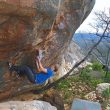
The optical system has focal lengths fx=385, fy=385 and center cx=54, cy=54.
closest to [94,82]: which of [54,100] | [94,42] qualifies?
[54,100]

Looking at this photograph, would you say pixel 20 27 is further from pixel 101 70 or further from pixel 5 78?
pixel 101 70

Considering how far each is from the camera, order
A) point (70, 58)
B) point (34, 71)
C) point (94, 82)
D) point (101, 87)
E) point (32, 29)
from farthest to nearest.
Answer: point (70, 58)
point (94, 82)
point (101, 87)
point (34, 71)
point (32, 29)

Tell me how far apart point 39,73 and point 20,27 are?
2066 mm

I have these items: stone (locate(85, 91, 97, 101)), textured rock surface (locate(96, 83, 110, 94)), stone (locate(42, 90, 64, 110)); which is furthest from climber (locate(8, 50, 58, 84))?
textured rock surface (locate(96, 83, 110, 94))

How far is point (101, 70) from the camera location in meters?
20.8

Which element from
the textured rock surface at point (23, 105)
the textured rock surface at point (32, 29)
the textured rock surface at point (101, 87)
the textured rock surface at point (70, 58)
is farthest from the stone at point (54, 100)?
the textured rock surface at point (101, 87)

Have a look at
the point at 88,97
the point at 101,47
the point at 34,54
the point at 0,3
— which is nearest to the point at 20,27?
the point at 0,3

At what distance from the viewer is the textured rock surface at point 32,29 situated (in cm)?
878

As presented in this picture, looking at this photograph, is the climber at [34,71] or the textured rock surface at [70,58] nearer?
the climber at [34,71]

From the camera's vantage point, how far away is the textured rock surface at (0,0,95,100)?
28.8 feet

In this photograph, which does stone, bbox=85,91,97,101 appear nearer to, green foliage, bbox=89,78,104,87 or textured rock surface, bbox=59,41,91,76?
green foliage, bbox=89,78,104,87

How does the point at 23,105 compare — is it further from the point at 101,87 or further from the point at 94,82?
the point at 94,82

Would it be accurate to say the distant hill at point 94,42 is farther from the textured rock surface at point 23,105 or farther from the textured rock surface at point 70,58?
the textured rock surface at point 23,105

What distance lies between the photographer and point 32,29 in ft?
30.7
